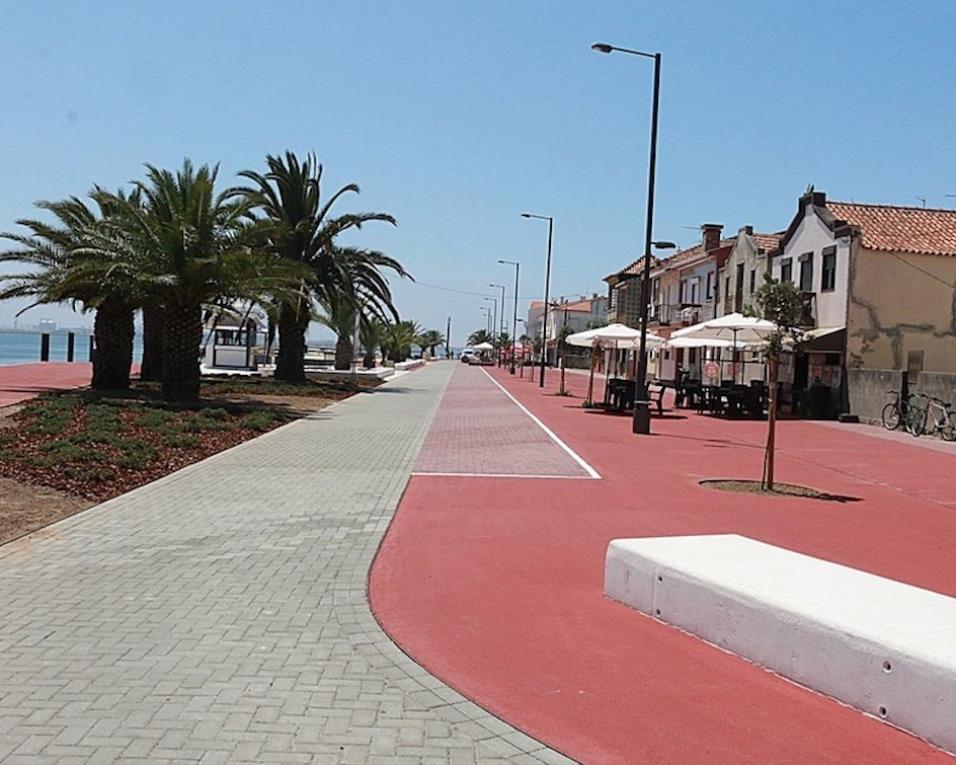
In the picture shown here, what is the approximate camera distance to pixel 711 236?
49.7 meters

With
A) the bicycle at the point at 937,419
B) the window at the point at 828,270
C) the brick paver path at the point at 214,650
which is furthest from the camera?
the window at the point at 828,270

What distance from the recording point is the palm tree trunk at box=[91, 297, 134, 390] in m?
25.8

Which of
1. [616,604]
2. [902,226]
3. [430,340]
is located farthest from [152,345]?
[430,340]

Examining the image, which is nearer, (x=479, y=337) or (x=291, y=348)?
(x=291, y=348)

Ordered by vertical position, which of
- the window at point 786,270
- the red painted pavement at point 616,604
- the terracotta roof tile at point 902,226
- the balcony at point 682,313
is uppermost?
the terracotta roof tile at point 902,226

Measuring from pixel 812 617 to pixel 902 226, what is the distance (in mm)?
28957

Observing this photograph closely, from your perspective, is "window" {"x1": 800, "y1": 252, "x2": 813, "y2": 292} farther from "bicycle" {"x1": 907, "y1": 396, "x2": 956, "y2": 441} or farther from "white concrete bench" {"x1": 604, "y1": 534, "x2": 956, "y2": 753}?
"white concrete bench" {"x1": 604, "y1": 534, "x2": 956, "y2": 753}

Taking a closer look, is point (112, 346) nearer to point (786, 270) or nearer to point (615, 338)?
point (615, 338)

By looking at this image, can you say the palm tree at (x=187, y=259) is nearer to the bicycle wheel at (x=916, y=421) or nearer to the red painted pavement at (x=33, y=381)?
the red painted pavement at (x=33, y=381)

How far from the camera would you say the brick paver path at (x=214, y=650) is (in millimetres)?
4465

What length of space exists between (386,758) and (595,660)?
1.79 m

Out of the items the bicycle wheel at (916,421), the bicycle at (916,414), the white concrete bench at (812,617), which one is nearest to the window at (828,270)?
the bicycle at (916,414)

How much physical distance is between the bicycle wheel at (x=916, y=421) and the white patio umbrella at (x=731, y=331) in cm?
384

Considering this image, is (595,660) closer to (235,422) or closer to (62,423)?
(62,423)
